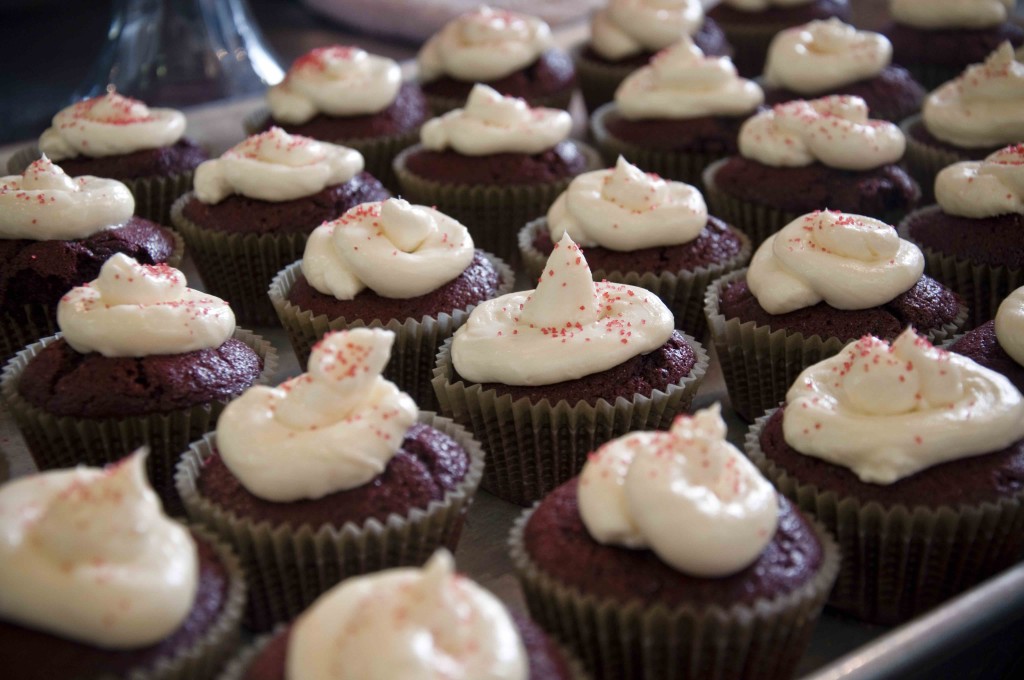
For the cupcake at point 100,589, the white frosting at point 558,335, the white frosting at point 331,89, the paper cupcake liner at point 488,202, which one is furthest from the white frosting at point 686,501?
the white frosting at point 331,89

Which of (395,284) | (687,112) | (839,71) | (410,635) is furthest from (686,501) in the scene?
(839,71)

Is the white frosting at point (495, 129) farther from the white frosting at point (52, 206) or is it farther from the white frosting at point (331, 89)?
the white frosting at point (52, 206)

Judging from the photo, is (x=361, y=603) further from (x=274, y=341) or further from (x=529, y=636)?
(x=274, y=341)

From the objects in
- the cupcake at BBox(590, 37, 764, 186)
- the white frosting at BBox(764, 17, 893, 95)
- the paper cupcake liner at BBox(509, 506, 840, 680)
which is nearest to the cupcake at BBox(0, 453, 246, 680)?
the paper cupcake liner at BBox(509, 506, 840, 680)

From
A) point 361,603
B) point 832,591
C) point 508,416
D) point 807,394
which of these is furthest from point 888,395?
point 361,603

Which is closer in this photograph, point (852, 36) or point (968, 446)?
point (968, 446)
